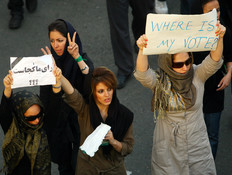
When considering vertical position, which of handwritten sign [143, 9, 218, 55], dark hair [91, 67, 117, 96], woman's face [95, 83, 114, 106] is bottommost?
woman's face [95, 83, 114, 106]

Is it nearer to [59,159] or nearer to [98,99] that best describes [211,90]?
[98,99]

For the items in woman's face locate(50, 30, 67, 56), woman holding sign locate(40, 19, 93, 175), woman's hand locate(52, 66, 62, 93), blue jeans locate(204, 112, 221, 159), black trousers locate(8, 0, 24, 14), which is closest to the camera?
woman's hand locate(52, 66, 62, 93)

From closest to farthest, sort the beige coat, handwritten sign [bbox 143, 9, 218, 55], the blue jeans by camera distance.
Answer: handwritten sign [bbox 143, 9, 218, 55] → the beige coat → the blue jeans

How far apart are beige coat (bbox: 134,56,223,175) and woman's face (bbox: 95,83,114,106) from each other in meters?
0.34

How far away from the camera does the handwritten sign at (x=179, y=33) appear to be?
11.6 feet

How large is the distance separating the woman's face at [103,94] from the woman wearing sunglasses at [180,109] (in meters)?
0.28

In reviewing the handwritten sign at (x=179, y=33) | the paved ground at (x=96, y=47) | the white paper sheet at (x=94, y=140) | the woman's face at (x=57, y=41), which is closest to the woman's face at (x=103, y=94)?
the white paper sheet at (x=94, y=140)

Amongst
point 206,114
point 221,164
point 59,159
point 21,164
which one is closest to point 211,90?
point 206,114

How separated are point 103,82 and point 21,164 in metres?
1.07

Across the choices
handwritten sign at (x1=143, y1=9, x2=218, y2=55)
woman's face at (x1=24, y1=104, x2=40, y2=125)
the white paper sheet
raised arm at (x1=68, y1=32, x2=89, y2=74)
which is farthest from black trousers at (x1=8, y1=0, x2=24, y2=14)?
handwritten sign at (x1=143, y1=9, x2=218, y2=55)

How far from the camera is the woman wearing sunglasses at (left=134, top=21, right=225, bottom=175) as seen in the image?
383cm

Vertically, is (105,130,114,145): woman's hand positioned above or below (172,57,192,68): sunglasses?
below

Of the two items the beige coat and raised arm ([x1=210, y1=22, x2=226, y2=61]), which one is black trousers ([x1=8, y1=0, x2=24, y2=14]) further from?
raised arm ([x1=210, y1=22, x2=226, y2=61])

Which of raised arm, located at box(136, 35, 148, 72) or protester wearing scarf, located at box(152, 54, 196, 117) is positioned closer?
raised arm, located at box(136, 35, 148, 72)
